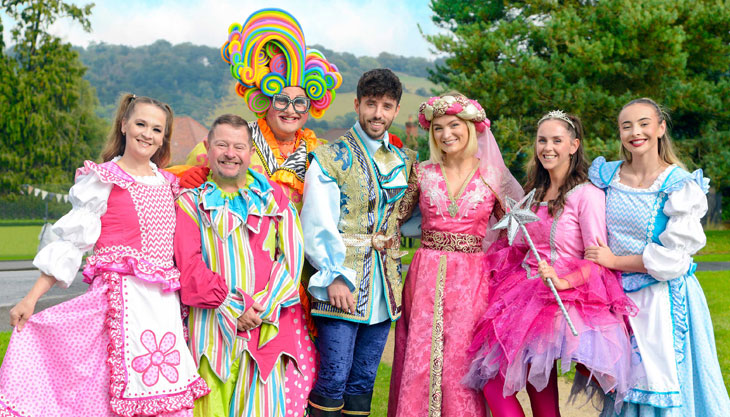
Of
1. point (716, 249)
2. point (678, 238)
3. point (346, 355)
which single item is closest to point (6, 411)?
point (346, 355)

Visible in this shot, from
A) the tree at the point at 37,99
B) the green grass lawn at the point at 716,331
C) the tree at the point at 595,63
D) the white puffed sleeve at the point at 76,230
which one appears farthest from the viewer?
the tree at the point at 37,99

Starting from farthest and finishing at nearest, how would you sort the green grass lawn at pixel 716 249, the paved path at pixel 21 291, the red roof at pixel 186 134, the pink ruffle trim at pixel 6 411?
1. the red roof at pixel 186 134
2. the green grass lawn at pixel 716 249
3. the paved path at pixel 21 291
4. the pink ruffle trim at pixel 6 411

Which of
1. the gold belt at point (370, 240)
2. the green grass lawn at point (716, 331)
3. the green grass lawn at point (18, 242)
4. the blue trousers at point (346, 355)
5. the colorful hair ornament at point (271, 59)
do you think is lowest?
the green grass lawn at point (18, 242)

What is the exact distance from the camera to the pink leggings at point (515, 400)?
2.97 m

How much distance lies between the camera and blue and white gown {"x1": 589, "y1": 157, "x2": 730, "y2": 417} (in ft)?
9.08

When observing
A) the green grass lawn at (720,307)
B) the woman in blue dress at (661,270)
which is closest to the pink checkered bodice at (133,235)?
the woman in blue dress at (661,270)

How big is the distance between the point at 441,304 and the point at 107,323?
164cm

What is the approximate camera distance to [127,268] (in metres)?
2.60

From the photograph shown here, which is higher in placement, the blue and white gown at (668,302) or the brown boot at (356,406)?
the blue and white gown at (668,302)

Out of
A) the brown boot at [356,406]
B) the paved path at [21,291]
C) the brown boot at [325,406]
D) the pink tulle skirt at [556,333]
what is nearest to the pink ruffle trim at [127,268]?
the brown boot at [325,406]

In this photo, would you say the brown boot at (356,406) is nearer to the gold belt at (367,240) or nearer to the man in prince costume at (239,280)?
the man in prince costume at (239,280)

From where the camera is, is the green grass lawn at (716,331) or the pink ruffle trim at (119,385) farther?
the green grass lawn at (716,331)

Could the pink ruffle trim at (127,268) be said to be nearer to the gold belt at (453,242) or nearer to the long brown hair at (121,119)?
the long brown hair at (121,119)

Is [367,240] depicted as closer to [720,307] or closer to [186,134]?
[720,307]
